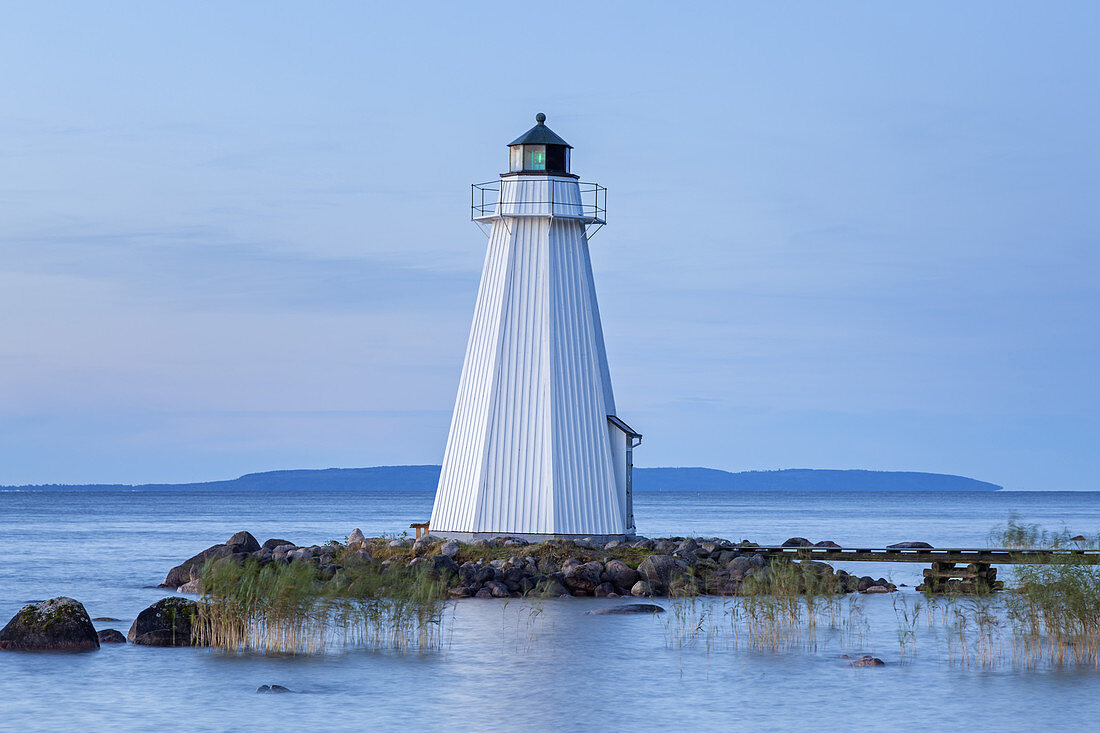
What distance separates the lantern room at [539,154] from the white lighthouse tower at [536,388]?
0.03 meters

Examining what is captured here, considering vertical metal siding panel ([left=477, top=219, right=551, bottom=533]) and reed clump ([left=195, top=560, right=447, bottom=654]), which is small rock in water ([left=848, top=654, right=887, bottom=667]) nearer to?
reed clump ([left=195, top=560, right=447, bottom=654])

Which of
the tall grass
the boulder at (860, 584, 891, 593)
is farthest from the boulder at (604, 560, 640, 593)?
the boulder at (860, 584, 891, 593)

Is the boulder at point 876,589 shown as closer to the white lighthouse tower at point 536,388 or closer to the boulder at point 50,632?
the white lighthouse tower at point 536,388

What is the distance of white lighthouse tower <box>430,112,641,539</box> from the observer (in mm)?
30422

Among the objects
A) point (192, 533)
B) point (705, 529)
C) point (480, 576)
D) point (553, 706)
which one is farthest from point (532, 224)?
point (705, 529)

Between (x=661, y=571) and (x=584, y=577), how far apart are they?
1603 mm

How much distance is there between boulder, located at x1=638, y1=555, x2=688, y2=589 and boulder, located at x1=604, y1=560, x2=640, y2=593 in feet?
0.89

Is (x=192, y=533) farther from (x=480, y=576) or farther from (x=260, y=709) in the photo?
(x=260, y=709)

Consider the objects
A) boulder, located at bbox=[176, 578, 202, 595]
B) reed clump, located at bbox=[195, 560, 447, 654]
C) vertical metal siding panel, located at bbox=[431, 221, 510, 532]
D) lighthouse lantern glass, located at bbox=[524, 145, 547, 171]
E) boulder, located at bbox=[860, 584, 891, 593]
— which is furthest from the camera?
boulder, located at bbox=[176, 578, 202, 595]

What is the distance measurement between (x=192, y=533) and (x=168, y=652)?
2147 inches

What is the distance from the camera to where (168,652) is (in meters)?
21.3

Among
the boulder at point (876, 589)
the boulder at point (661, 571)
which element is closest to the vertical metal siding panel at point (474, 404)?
the boulder at point (661, 571)

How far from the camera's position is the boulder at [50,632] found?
21.4 metres

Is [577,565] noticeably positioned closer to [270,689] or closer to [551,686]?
[551,686]
